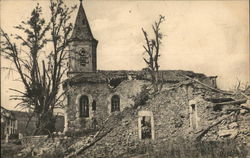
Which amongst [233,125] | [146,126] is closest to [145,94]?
[146,126]

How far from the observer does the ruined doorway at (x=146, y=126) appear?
14.4m

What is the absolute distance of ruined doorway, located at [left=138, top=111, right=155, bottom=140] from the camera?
14.4 metres

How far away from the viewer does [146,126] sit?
1530 cm

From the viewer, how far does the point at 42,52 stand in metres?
16.2

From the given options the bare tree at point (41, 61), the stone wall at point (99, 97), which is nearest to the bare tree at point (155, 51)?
the stone wall at point (99, 97)

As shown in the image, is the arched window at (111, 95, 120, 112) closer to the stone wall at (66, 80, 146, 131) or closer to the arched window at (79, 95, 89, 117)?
the stone wall at (66, 80, 146, 131)

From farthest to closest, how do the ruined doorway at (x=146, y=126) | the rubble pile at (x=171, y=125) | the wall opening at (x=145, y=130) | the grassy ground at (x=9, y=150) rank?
1. the wall opening at (x=145, y=130)
2. the ruined doorway at (x=146, y=126)
3. the grassy ground at (x=9, y=150)
4. the rubble pile at (x=171, y=125)

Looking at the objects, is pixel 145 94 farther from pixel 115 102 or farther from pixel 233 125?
pixel 115 102

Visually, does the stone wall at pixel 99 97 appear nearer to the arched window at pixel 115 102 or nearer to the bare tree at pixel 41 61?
the arched window at pixel 115 102

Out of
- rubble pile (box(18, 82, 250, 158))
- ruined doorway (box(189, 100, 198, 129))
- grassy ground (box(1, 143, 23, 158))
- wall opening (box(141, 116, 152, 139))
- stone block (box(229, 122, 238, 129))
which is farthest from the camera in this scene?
wall opening (box(141, 116, 152, 139))

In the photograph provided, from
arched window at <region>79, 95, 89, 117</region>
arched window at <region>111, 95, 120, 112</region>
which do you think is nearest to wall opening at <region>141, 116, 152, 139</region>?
arched window at <region>111, 95, 120, 112</region>

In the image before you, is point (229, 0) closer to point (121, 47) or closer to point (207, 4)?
point (207, 4)

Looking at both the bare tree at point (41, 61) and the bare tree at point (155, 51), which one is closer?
the bare tree at point (41, 61)

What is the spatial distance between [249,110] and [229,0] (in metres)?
4.08
